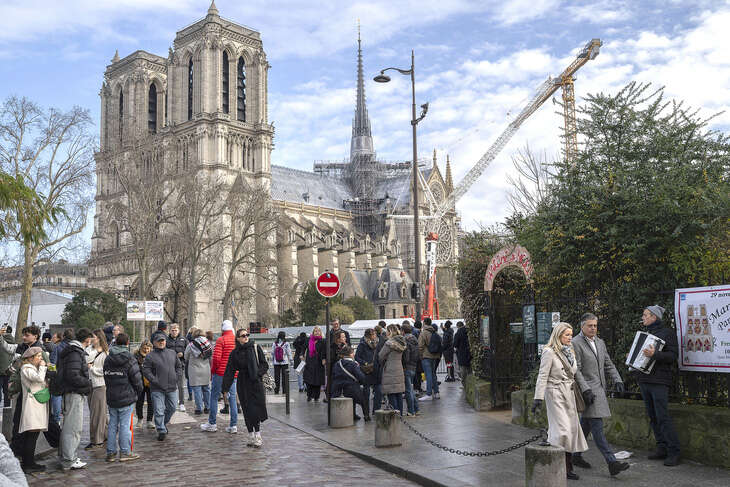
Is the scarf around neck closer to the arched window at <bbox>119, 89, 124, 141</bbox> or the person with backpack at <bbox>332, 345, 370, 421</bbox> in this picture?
the person with backpack at <bbox>332, 345, 370, 421</bbox>

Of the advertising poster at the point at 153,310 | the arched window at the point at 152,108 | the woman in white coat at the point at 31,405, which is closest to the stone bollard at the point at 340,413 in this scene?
the woman in white coat at the point at 31,405

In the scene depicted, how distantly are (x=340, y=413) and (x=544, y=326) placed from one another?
3.76 m

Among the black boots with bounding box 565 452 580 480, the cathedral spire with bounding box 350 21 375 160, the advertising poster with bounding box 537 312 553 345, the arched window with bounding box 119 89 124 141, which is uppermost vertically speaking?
the cathedral spire with bounding box 350 21 375 160

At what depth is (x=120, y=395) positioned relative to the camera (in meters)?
9.40

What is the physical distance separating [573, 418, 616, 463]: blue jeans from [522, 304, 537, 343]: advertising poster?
3.88 meters

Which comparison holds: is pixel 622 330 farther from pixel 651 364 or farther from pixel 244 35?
pixel 244 35

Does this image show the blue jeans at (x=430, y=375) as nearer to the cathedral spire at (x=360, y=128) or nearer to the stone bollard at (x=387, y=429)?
the stone bollard at (x=387, y=429)

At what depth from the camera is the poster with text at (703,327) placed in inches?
320

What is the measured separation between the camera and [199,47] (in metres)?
72.6

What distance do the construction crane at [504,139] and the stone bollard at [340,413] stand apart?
30742mm

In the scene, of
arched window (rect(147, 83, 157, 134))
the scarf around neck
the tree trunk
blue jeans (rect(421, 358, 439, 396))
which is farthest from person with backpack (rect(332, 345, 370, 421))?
arched window (rect(147, 83, 157, 134))

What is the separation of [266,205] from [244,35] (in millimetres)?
39905

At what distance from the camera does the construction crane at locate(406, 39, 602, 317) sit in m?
51.8

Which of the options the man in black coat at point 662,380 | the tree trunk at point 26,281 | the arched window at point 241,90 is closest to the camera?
the man in black coat at point 662,380
